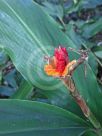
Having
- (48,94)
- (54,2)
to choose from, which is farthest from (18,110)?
(54,2)

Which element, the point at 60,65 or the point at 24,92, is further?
the point at 24,92

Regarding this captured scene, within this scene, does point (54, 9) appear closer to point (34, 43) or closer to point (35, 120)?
point (34, 43)

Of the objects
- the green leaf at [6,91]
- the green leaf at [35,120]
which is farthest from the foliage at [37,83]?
the green leaf at [6,91]

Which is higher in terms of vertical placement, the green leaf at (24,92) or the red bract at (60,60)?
the red bract at (60,60)

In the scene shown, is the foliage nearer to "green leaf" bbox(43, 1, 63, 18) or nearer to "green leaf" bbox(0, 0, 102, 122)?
"green leaf" bbox(0, 0, 102, 122)

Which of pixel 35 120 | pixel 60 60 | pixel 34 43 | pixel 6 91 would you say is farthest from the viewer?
pixel 6 91

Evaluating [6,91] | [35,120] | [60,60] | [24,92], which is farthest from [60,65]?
[6,91]

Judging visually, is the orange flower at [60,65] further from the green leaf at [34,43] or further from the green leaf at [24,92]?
the green leaf at [24,92]

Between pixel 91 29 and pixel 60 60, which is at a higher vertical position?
pixel 60 60

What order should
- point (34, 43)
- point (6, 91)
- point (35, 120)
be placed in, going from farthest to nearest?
point (6, 91)
point (34, 43)
point (35, 120)
